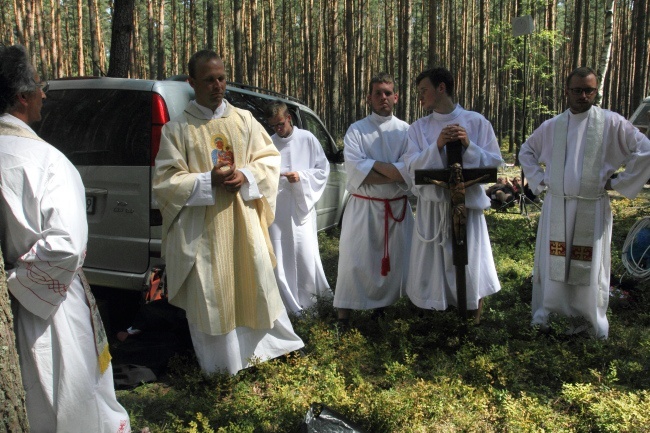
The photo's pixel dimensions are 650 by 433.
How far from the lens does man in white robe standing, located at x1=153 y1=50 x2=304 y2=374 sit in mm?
3854

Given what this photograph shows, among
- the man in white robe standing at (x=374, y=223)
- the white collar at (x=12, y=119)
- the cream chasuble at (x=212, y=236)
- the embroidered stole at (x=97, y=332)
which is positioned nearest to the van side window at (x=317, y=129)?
the man in white robe standing at (x=374, y=223)

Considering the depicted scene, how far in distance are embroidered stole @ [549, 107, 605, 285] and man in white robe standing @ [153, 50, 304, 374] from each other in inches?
93.7

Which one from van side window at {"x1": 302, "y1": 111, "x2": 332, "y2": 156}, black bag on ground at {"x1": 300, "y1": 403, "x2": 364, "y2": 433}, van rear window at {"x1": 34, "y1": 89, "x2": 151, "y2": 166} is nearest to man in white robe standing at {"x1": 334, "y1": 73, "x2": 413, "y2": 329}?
van rear window at {"x1": 34, "y1": 89, "x2": 151, "y2": 166}

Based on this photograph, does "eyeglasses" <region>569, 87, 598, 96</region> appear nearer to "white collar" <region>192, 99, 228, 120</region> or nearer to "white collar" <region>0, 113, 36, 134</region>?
→ "white collar" <region>192, 99, 228, 120</region>

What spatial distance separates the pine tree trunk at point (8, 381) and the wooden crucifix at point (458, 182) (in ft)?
9.97

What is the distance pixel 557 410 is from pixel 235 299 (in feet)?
7.28

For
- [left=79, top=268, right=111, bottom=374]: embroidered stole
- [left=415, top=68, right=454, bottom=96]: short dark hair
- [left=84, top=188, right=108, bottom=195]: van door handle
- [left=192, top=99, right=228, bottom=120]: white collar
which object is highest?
[left=415, top=68, right=454, bottom=96]: short dark hair

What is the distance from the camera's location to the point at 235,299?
403 centimetres

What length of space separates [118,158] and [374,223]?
2.23 metres

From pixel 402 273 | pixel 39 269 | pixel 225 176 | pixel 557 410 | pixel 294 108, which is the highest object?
pixel 294 108

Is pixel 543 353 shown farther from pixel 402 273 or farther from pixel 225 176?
pixel 225 176

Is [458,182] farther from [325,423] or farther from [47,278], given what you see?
[47,278]

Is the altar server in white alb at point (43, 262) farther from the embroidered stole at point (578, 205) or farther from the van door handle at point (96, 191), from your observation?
the embroidered stole at point (578, 205)

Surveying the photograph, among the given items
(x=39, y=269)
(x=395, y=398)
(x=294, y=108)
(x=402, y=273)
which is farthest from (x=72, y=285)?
(x=294, y=108)
